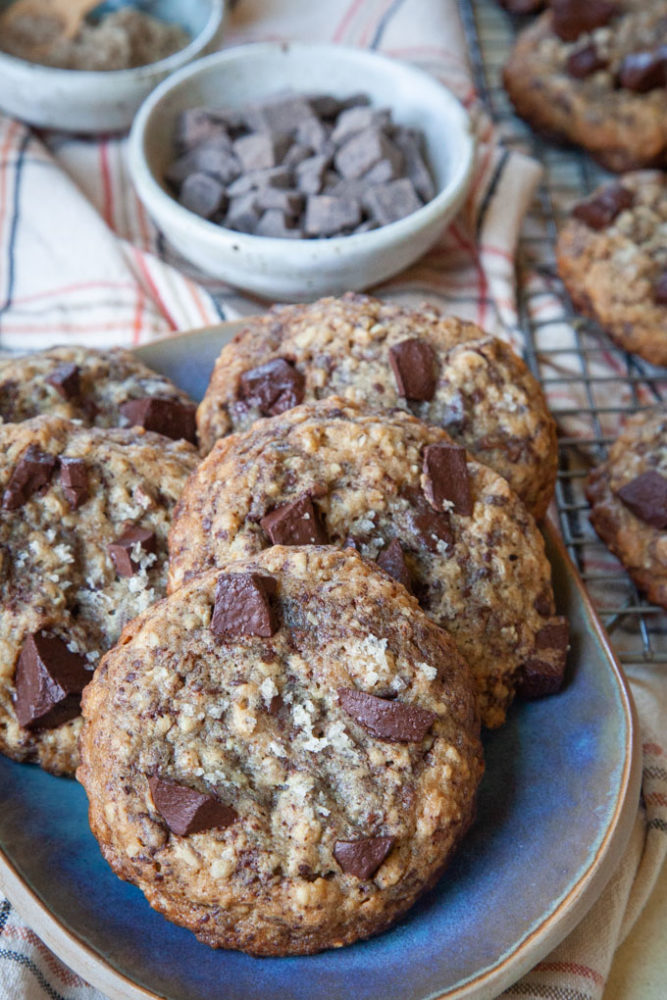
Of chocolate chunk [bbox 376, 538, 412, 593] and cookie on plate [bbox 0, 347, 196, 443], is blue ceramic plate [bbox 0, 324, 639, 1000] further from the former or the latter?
cookie on plate [bbox 0, 347, 196, 443]

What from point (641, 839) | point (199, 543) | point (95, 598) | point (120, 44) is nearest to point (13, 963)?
point (95, 598)

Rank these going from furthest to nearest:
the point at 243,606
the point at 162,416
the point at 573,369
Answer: the point at 573,369
the point at 162,416
the point at 243,606

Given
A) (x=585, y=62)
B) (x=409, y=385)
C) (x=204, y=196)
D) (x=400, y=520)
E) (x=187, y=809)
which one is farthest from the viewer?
(x=585, y=62)

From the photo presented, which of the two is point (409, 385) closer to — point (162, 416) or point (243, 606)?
point (162, 416)

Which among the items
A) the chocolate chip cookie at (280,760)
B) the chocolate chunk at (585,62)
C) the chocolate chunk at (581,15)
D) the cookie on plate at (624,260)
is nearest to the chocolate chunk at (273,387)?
the chocolate chip cookie at (280,760)

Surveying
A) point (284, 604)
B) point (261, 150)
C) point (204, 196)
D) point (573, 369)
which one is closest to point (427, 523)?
point (284, 604)

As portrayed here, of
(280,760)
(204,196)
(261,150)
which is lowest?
(280,760)
